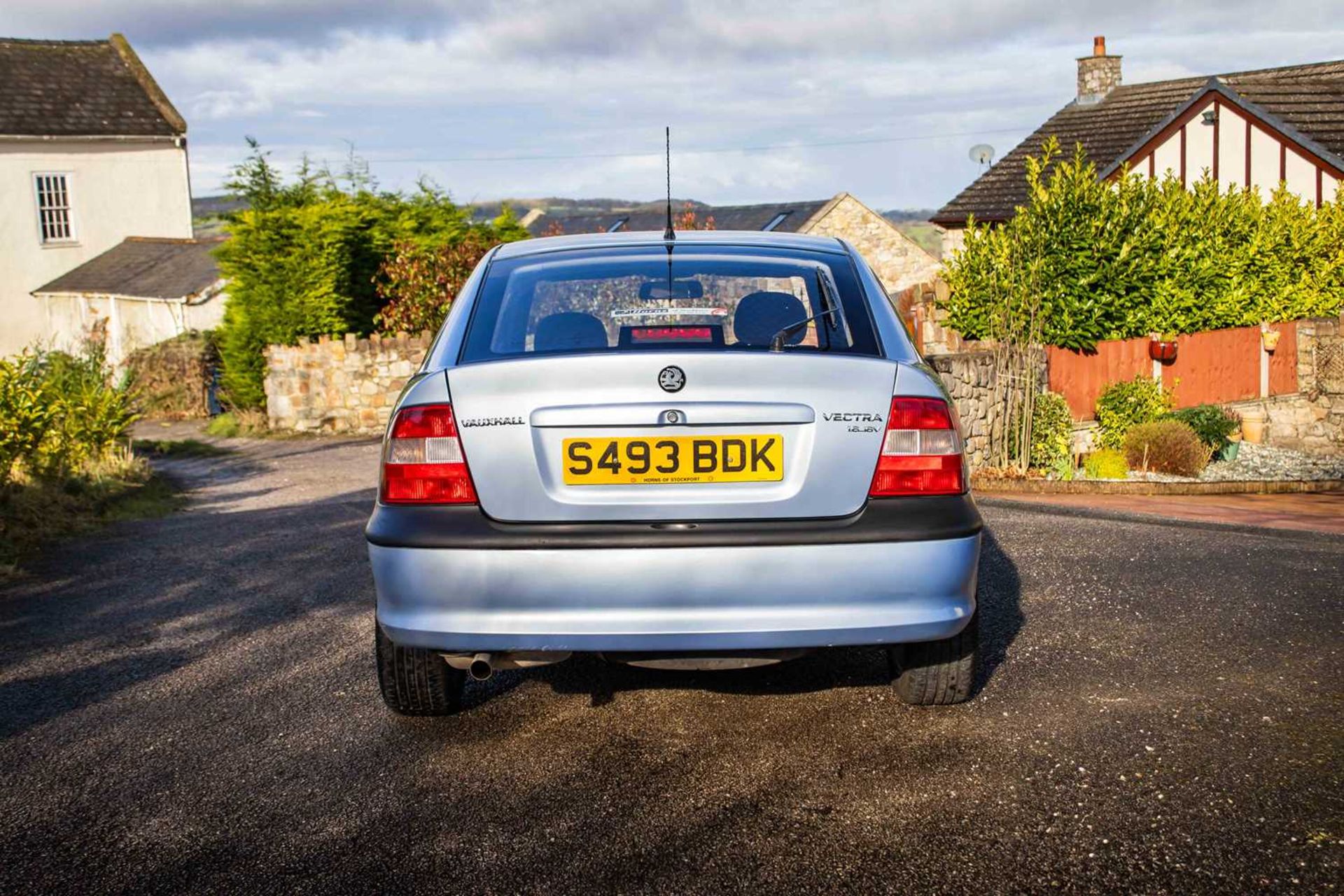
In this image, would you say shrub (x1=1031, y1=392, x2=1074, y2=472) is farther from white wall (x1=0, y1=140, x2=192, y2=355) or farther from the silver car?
white wall (x1=0, y1=140, x2=192, y2=355)

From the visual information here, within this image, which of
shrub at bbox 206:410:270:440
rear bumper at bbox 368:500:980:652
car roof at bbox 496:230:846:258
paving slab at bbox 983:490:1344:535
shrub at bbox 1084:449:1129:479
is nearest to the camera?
rear bumper at bbox 368:500:980:652

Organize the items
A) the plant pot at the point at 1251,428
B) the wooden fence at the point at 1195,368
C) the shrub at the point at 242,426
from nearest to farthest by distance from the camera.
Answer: the wooden fence at the point at 1195,368 → the plant pot at the point at 1251,428 → the shrub at the point at 242,426

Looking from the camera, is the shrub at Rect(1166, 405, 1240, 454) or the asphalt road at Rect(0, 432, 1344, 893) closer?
the asphalt road at Rect(0, 432, 1344, 893)

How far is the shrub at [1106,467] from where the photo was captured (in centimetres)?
1370

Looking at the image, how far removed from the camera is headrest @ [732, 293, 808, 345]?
431cm

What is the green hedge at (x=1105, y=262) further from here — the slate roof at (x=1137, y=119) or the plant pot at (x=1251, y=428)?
the slate roof at (x=1137, y=119)

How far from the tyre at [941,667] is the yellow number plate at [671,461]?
1.00m

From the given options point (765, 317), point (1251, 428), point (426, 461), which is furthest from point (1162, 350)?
point (426, 461)

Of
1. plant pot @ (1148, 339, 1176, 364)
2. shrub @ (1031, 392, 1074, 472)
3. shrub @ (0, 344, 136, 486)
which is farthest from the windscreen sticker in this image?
plant pot @ (1148, 339, 1176, 364)

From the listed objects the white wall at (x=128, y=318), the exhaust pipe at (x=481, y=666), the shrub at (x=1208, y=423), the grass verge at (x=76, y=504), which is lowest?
the shrub at (x=1208, y=423)

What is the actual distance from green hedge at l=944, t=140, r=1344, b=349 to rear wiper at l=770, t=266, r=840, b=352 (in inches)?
398

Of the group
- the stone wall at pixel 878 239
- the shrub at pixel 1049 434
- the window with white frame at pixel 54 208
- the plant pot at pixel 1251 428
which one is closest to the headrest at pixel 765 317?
the shrub at pixel 1049 434

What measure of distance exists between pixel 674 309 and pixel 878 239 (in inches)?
1538

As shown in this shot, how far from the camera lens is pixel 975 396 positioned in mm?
13141
